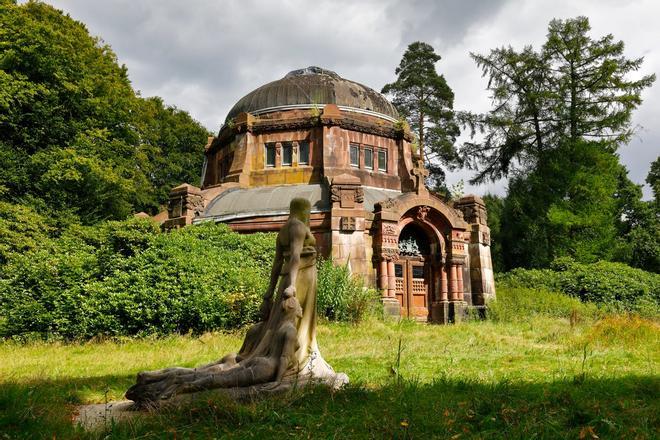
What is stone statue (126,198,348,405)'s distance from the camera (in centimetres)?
557

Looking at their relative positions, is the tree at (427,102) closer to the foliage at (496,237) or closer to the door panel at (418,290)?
the foliage at (496,237)

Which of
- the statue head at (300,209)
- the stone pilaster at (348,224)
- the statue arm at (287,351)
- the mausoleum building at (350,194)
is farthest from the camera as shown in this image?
the mausoleum building at (350,194)

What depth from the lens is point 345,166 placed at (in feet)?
74.6

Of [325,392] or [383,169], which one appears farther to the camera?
[383,169]

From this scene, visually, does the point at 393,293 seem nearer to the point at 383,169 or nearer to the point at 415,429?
the point at 383,169

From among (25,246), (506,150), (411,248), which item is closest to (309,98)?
(411,248)

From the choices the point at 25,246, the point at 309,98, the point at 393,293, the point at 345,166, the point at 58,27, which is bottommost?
the point at 393,293

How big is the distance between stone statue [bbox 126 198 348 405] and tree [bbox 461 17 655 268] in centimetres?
2630

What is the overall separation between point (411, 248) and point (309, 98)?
9.28 meters

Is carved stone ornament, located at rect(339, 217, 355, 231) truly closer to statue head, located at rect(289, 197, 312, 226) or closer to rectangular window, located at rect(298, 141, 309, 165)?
rectangular window, located at rect(298, 141, 309, 165)

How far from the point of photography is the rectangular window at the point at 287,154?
77.6ft

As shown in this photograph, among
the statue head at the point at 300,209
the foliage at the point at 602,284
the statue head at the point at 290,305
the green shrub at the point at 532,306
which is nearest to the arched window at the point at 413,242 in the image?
the green shrub at the point at 532,306

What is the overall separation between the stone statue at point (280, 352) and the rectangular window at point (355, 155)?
1694 centimetres

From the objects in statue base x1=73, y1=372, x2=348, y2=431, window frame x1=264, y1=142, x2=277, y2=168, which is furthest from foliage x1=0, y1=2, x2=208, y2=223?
statue base x1=73, y1=372, x2=348, y2=431
